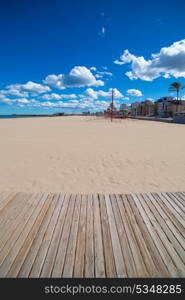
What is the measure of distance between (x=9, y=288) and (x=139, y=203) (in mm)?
2312

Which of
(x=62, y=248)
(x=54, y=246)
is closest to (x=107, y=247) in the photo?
(x=62, y=248)

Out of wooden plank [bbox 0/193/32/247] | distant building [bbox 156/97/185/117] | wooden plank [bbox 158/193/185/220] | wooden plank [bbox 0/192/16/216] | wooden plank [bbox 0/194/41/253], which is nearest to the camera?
Answer: wooden plank [bbox 0/194/41/253]

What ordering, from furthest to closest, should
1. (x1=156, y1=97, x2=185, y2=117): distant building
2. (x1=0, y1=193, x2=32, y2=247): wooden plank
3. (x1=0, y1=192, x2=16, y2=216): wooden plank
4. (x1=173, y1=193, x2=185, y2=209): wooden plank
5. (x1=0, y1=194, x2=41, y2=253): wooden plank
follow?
1. (x1=156, y1=97, x2=185, y2=117): distant building
2. (x1=173, y1=193, x2=185, y2=209): wooden plank
3. (x1=0, y1=192, x2=16, y2=216): wooden plank
4. (x1=0, y1=193, x2=32, y2=247): wooden plank
5. (x1=0, y1=194, x2=41, y2=253): wooden plank

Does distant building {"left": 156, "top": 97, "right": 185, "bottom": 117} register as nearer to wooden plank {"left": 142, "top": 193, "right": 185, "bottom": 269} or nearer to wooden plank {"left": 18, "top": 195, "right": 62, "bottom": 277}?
wooden plank {"left": 142, "top": 193, "right": 185, "bottom": 269}

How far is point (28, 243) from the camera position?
1919 mm

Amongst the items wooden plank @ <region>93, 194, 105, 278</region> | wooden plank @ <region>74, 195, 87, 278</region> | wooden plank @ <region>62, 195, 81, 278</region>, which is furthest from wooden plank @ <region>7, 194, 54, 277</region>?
wooden plank @ <region>93, 194, 105, 278</region>

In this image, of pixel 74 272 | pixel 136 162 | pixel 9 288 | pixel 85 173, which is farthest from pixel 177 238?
pixel 136 162

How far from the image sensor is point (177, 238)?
6.64 ft

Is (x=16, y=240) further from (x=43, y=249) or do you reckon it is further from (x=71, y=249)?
(x=71, y=249)

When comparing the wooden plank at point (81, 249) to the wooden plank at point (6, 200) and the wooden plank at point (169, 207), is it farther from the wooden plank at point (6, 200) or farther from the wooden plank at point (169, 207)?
the wooden plank at point (169, 207)

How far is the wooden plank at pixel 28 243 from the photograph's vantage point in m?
1.60

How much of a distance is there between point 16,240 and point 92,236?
1060 millimetres

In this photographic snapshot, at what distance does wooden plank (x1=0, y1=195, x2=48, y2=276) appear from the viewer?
1.67m

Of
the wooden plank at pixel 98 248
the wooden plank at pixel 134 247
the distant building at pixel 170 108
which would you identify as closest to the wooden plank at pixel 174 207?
the wooden plank at pixel 134 247
